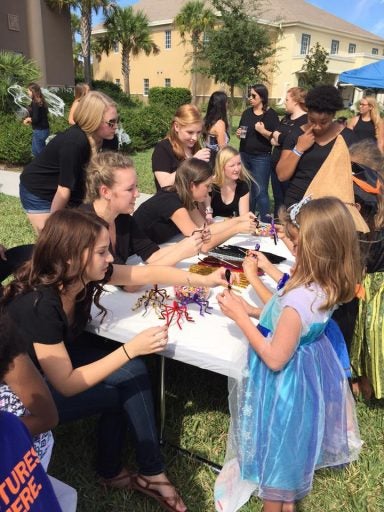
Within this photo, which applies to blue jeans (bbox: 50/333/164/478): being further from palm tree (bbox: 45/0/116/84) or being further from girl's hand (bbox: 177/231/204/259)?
palm tree (bbox: 45/0/116/84)

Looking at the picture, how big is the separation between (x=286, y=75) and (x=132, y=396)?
122 ft

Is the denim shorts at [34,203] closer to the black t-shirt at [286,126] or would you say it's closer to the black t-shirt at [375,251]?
the black t-shirt at [375,251]

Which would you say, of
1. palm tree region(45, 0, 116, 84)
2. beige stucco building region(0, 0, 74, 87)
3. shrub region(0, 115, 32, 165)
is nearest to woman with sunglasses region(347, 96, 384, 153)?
shrub region(0, 115, 32, 165)

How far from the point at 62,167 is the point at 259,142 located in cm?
312

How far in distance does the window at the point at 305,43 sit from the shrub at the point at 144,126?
26.4 m

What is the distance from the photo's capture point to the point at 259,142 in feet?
17.9

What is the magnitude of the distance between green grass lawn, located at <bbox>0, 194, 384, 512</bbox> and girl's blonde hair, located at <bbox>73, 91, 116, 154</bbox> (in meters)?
1.79

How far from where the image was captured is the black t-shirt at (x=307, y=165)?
3.36m

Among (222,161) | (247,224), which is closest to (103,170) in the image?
(247,224)

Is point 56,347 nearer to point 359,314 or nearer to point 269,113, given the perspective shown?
point 359,314

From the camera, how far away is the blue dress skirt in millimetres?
1664

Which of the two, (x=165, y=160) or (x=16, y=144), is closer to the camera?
(x=165, y=160)

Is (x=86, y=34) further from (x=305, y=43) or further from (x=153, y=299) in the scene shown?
(x=153, y=299)

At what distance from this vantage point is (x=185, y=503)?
1966 millimetres
